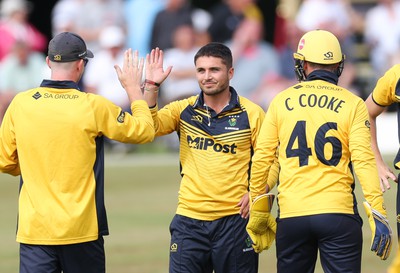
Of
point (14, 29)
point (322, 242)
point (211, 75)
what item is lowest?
point (322, 242)

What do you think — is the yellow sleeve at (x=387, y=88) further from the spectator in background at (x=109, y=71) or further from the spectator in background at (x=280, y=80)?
the spectator in background at (x=280, y=80)

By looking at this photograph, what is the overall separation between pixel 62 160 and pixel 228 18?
14785mm

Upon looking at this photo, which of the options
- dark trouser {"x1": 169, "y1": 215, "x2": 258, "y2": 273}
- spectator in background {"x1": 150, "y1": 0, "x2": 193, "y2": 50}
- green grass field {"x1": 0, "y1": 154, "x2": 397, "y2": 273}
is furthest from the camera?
spectator in background {"x1": 150, "y1": 0, "x2": 193, "y2": 50}

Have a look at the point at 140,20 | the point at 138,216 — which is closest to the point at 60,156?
the point at 138,216

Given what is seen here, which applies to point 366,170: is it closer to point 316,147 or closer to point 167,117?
point 316,147

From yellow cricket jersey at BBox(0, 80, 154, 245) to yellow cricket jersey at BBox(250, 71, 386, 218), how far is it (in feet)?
3.41

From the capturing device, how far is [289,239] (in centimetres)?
706

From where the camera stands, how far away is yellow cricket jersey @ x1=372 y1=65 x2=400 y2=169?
7.55 m

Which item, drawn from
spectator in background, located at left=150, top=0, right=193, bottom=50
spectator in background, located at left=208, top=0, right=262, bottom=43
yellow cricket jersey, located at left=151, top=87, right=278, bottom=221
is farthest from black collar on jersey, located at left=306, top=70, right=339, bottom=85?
spectator in background, located at left=208, top=0, right=262, bottom=43

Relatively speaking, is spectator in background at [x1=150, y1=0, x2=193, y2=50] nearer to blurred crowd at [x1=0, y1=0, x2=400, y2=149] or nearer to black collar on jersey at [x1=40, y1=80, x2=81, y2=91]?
blurred crowd at [x1=0, y1=0, x2=400, y2=149]

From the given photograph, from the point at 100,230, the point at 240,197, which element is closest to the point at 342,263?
the point at 240,197

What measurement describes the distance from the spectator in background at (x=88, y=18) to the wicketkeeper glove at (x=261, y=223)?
1362 cm

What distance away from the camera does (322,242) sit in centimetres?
702

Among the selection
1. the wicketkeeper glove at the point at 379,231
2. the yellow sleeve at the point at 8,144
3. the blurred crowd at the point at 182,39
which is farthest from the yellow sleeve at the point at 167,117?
the blurred crowd at the point at 182,39
